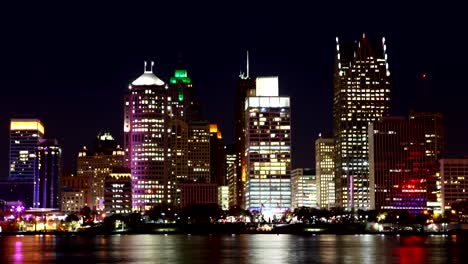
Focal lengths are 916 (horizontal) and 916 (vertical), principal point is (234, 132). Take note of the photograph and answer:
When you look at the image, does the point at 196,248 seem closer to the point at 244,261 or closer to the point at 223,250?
the point at 223,250

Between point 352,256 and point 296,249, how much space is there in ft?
71.3

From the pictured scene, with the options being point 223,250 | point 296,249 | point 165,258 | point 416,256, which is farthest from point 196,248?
point 416,256

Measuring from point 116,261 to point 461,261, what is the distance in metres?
47.6

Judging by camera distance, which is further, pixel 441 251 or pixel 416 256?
pixel 441 251

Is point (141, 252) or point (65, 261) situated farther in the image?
point (141, 252)

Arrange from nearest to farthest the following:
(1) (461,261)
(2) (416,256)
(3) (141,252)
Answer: (1) (461,261) < (2) (416,256) < (3) (141,252)

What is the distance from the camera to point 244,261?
126 metres

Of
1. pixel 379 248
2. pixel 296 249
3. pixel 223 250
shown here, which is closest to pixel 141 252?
pixel 223 250

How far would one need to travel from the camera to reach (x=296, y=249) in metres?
159

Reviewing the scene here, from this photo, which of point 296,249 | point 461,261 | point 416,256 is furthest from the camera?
point 296,249

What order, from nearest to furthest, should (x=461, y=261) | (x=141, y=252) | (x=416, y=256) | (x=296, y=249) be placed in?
(x=461, y=261) → (x=416, y=256) → (x=141, y=252) → (x=296, y=249)

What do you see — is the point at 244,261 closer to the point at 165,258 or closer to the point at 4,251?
the point at 165,258

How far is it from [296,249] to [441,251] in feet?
80.7

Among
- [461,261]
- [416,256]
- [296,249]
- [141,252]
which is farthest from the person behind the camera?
[296,249]
